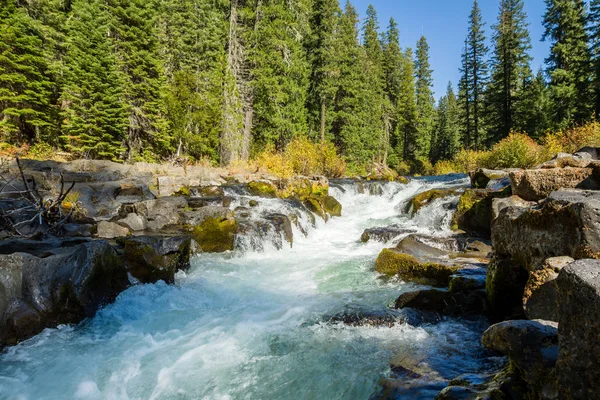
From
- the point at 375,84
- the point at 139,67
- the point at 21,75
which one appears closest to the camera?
the point at 21,75

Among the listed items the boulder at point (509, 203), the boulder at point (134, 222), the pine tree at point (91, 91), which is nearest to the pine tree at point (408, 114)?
the pine tree at point (91, 91)

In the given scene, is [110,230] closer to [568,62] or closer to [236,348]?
[236,348]

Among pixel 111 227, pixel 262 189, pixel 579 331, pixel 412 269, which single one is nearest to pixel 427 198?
pixel 412 269

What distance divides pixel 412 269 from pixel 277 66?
20.0 metres

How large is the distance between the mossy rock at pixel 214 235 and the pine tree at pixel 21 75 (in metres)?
16.4

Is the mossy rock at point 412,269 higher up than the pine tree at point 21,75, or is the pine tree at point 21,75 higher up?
the pine tree at point 21,75

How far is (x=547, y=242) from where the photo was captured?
12.5 ft

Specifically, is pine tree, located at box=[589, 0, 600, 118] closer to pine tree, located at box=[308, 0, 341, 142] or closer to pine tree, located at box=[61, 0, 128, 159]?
pine tree, located at box=[308, 0, 341, 142]

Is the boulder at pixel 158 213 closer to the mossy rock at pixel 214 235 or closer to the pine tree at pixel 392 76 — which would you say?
the mossy rock at pixel 214 235

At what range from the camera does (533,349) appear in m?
2.38

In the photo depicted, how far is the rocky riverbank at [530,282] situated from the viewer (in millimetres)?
1792

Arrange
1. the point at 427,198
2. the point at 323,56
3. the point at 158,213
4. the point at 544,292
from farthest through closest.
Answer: the point at 323,56, the point at 427,198, the point at 158,213, the point at 544,292

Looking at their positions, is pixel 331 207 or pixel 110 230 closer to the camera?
pixel 110 230

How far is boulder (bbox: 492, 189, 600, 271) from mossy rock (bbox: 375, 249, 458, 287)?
6.44 ft
